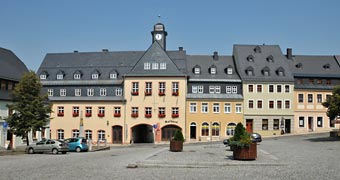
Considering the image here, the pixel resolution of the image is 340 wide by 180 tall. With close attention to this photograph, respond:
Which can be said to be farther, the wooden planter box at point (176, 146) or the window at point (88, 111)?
the window at point (88, 111)

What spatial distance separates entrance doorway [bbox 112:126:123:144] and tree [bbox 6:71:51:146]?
23969mm

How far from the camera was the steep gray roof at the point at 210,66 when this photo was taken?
67106mm

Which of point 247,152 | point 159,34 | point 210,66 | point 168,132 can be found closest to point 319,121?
point 210,66

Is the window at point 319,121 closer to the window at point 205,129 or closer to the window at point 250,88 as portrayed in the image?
the window at point 250,88

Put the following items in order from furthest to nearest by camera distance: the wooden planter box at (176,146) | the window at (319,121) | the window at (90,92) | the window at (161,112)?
the window at (319,121)
the window at (90,92)
the window at (161,112)
the wooden planter box at (176,146)

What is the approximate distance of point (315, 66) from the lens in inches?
2781

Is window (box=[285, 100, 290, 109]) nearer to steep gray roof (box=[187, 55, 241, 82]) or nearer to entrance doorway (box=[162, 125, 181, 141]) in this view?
steep gray roof (box=[187, 55, 241, 82])

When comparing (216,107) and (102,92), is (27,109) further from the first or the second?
(216,107)

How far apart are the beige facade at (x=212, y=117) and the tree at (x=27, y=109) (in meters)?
27.5

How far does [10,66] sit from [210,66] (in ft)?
96.0

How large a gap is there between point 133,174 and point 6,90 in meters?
36.5

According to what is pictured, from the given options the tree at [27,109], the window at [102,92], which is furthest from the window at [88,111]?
the tree at [27,109]

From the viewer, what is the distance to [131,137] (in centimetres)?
6500

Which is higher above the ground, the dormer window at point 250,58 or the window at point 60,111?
the dormer window at point 250,58
